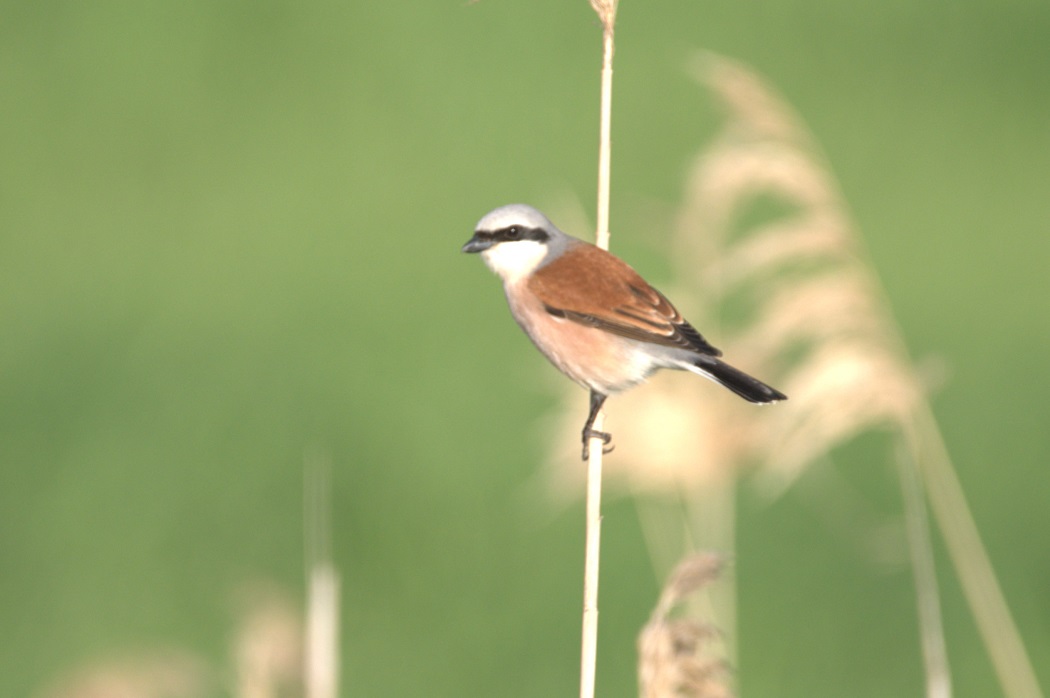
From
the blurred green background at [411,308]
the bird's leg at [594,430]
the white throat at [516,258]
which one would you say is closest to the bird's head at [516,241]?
the white throat at [516,258]

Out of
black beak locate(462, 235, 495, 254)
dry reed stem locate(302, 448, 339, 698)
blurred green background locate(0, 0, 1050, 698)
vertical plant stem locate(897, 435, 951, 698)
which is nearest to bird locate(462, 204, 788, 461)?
black beak locate(462, 235, 495, 254)

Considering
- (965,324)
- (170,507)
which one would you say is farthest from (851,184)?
(170,507)

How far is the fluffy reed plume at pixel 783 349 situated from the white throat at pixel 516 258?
0.80 m

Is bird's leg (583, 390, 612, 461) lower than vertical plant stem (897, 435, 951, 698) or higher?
higher

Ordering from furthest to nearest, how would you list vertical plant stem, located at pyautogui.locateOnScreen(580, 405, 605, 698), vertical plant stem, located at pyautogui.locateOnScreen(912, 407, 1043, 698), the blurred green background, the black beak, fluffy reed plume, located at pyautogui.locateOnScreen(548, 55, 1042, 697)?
the blurred green background, fluffy reed plume, located at pyautogui.locateOnScreen(548, 55, 1042, 697), vertical plant stem, located at pyautogui.locateOnScreen(912, 407, 1043, 698), the black beak, vertical plant stem, located at pyautogui.locateOnScreen(580, 405, 605, 698)

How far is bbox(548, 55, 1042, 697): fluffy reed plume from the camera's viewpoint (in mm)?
3979

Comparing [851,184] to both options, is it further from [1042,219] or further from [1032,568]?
[1032,568]

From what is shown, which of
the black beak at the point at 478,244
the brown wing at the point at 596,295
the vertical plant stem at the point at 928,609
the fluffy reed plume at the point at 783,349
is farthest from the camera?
the fluffy reed plume at the point at 783,349

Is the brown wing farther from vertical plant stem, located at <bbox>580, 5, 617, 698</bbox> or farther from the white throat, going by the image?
vertical plant stem, located at <bbox>580, 5, 617, 698</bbox>

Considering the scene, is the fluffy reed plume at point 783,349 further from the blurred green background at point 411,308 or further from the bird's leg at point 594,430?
the bird's leg at point 594,430

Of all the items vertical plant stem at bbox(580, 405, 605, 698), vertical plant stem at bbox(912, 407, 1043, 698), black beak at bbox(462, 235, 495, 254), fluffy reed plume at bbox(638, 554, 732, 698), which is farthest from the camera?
vertical plant stem at bbox(912, 407, 1043, 698)

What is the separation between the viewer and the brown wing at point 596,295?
364 centimetres

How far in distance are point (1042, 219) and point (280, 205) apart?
17.8 feet

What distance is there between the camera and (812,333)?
13.8ft
